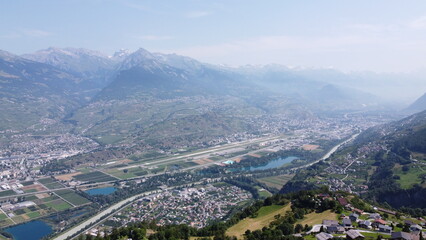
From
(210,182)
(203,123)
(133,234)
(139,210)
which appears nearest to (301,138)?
(203,123)

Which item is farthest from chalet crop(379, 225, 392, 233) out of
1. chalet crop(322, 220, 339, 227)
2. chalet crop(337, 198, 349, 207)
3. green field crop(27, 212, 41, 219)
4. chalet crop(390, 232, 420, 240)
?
green field crop(27, 212, 41, 219)

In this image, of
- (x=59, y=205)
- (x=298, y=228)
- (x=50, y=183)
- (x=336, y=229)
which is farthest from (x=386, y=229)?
(x=50, y=183)

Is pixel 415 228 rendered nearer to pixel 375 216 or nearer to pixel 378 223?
pixel 378 223

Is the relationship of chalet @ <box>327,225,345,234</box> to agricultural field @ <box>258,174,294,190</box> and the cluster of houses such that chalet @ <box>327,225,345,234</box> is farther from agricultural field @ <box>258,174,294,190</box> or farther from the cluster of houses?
agricultural field @ <box>258,174,294,190</box>

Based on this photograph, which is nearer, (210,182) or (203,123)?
(210,182)

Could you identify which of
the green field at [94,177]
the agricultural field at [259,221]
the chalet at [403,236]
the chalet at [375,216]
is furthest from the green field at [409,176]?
the green field at [94,177]

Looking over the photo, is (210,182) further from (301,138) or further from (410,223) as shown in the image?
(301,138)

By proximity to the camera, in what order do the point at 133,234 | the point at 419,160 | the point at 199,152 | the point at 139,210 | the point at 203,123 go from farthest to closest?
the point at 203,123 → the point at 199,152 → the point at 419,160 → the point at 139,210 → the point at 133,234
